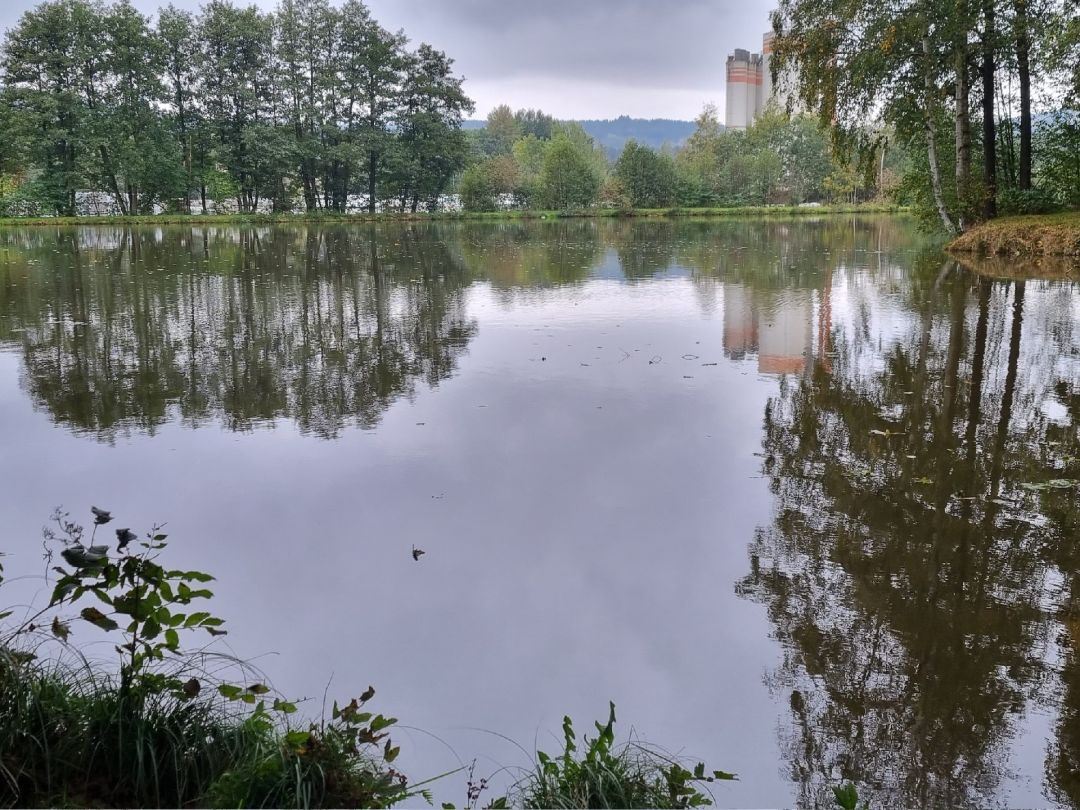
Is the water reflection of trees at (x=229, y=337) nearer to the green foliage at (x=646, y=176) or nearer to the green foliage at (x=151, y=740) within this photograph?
the green foliage at (x=151, y=740)

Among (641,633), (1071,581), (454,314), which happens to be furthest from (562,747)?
(454,314)

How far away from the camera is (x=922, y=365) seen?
7836mm

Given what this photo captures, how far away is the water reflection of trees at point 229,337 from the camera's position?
668 cm

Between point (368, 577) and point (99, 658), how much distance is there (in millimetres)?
1086

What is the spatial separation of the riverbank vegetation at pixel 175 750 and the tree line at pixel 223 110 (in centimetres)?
4891

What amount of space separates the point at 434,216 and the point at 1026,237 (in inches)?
1609

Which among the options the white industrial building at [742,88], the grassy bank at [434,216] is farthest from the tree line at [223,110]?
the white industrial building at [742,88]

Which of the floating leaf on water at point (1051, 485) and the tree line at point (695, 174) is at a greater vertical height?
the tree line at point (695, 174)

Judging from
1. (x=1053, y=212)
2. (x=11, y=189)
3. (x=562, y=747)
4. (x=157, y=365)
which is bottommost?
(x=562, y=747)

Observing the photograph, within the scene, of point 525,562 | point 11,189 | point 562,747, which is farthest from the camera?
point 11,189

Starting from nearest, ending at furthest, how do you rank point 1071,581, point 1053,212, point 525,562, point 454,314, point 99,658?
1. point 99,658
2. point 1071,581
3. point 525,562
4. point 454,314
5. point 1053,212

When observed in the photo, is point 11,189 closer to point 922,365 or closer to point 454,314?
point 454,314

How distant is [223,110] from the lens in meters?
51.2

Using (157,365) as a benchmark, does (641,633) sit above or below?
below
